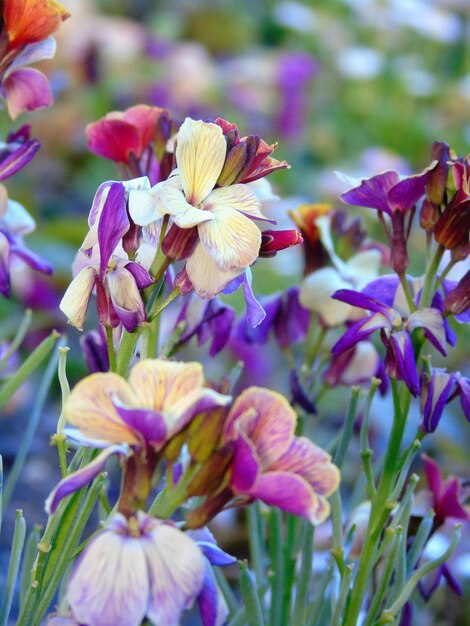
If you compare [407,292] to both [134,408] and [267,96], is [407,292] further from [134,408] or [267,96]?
[267,96]

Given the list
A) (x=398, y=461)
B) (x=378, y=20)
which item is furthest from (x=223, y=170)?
(x=378, y=20)

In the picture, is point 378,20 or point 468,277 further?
point 378,20

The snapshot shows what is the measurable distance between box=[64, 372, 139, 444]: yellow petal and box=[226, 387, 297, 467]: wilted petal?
41 millimetres

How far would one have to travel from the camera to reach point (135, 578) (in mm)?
337

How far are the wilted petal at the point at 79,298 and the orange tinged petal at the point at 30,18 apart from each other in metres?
0.16

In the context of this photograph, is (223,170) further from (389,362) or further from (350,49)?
(350,49)

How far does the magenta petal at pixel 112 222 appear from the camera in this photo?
0.43 m

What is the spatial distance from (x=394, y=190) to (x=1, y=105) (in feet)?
0.84

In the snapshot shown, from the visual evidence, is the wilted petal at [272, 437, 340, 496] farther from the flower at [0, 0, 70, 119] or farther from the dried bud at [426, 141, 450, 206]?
the flower at [0, 0, 70, 119]

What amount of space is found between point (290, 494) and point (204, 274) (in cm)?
11

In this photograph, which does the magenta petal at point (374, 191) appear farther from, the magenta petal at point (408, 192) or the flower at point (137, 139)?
the flower at point (137, 139)

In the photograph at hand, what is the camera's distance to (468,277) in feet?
1.57

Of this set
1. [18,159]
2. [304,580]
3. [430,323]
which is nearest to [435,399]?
[430,323]

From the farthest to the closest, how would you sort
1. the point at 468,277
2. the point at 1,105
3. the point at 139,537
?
the point at 1,105, the point at 468,277, the point at 139,537
